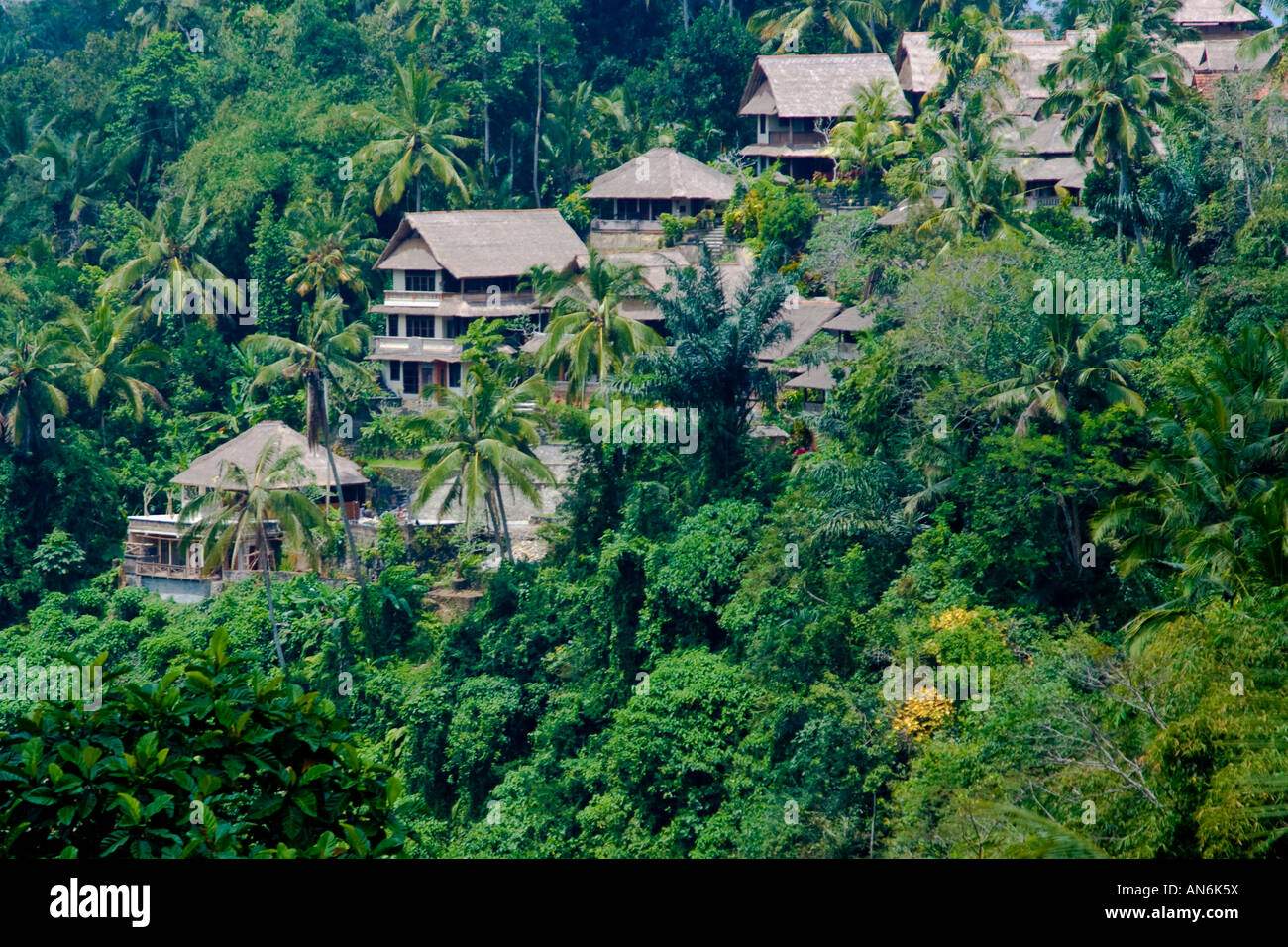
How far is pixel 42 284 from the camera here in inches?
1962

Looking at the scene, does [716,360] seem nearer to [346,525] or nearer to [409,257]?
[346,525]

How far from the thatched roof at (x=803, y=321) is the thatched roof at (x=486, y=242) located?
24.1 ft

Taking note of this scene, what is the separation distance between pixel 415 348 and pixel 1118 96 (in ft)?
68.8

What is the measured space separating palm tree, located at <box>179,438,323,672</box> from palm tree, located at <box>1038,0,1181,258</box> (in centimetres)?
2005

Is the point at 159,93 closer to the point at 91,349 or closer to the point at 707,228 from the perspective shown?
the point at 91,349

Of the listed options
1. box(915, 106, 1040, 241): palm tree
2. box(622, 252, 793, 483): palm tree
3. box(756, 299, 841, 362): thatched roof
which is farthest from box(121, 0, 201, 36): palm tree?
box(622, 252, 793, 483): palm tree

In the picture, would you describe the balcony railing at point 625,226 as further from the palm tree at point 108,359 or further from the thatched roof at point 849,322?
the palm tree at point 108,359

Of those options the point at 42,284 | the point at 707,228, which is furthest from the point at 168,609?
the point at 707,228

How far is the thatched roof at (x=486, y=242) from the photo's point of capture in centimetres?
4622

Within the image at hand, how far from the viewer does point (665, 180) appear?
48000mm

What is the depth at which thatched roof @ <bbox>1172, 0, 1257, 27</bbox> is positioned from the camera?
54.4 m

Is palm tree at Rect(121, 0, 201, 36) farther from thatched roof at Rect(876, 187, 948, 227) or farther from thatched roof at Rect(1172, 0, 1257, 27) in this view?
thatched roof at Rect(1172, 0, 1257, 27)
